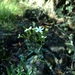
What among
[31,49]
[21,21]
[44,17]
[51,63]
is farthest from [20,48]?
[44,17]

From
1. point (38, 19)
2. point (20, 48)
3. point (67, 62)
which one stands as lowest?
point (67, 62)

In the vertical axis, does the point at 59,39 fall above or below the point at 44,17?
below

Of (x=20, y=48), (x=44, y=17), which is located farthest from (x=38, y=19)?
(x=20, y=48)

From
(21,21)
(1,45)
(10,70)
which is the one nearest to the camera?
(10,70)

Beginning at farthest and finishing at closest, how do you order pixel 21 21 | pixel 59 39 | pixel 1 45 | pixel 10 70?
1. pixel 21 21
2. pixel 59 39
3. pixel 1 45
4. pixel 10 70

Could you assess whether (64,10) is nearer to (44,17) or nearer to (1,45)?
(44,17)

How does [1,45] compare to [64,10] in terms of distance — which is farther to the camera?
[64,10]
